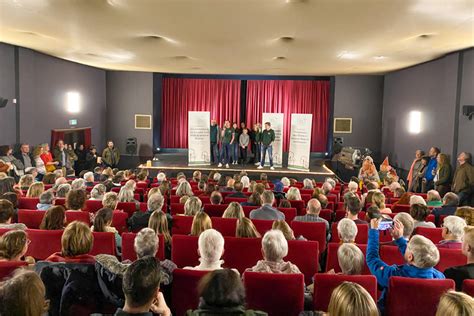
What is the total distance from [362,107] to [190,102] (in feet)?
22.5

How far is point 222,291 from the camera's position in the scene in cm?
203

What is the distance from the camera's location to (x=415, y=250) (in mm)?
2816

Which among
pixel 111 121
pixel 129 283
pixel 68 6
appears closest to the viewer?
pixel 129 283

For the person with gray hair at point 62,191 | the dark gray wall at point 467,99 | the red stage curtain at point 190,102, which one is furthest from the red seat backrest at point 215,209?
the red stage curtain at point 190,102

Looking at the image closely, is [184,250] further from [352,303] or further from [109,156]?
[109,156]

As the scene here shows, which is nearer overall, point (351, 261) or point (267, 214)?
point (351, 261)

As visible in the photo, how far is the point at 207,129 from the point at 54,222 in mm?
9649

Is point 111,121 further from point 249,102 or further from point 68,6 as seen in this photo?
point 68,6

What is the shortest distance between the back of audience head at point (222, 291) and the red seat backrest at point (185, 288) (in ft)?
2.60

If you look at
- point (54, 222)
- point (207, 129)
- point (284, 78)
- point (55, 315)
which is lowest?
point (55, 315)

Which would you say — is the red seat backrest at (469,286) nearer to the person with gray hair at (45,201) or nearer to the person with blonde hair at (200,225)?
the person with blonde hair at (200,225)

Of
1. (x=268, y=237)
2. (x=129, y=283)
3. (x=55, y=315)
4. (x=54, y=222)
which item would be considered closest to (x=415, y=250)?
(x=268, y=237)

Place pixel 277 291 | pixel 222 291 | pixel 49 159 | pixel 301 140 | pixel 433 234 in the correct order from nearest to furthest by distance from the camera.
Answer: pixel 222 291 < pixel 277 291 < pixel 433 234 < pixel 49 159 < pixel 301 140

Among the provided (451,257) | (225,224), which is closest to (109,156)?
(225,224)
